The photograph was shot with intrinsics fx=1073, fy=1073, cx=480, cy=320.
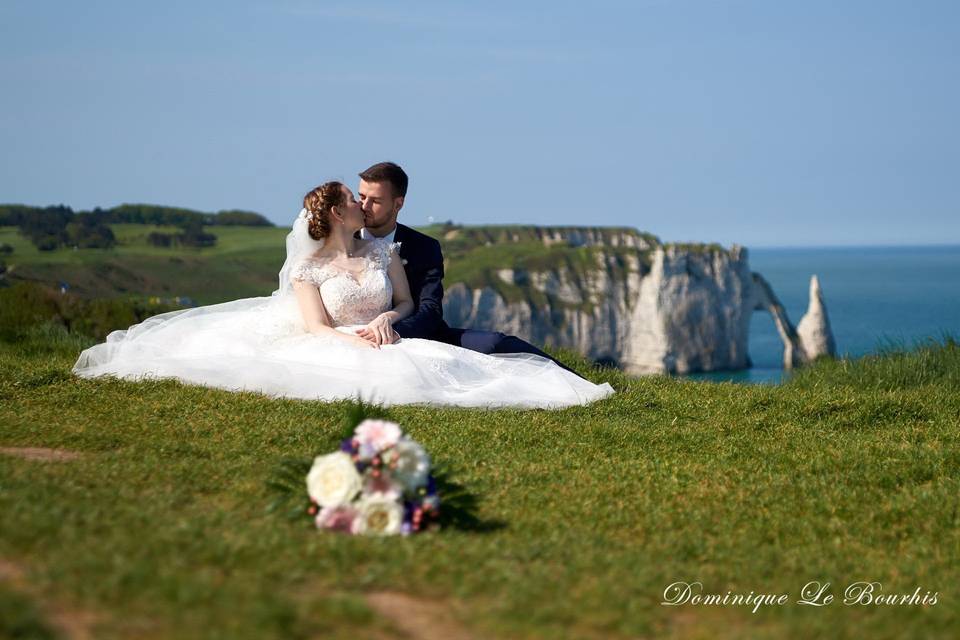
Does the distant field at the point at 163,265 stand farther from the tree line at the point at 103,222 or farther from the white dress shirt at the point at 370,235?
the white dress shirt at the point at 370,235

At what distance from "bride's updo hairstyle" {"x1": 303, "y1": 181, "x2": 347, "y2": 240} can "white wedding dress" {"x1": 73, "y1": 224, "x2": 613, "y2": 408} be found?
0.41m

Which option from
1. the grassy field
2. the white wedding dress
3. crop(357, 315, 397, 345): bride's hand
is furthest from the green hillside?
the grassy field

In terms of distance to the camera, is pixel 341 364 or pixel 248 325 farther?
pixel 248 325

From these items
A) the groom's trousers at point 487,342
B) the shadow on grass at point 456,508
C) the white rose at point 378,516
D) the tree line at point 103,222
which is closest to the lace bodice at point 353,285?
the groom's trousers at point 487,342

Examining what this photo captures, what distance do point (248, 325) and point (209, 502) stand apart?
5279mm

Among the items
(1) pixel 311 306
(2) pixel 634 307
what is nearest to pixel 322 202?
(1) pixel 311 306

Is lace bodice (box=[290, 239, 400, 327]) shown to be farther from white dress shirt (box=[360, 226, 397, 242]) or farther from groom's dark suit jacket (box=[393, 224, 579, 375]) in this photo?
groom's dark suit jacket (box=[393, 224, 579, 375])

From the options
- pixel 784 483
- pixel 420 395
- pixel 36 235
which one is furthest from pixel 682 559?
pixel 36 235

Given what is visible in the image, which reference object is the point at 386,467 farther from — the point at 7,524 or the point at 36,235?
the point at 36,235

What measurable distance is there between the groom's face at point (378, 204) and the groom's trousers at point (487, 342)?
1426mm

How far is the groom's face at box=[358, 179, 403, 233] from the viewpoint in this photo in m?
11.6

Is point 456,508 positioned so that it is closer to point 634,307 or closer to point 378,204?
point 378,204

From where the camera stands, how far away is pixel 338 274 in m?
11.6

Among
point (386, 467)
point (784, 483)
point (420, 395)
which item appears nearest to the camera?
point (386, 467)
